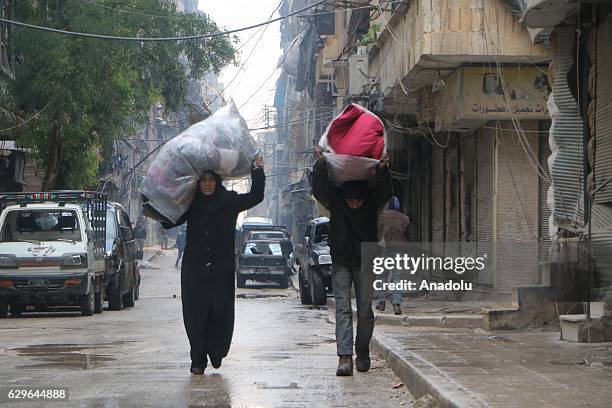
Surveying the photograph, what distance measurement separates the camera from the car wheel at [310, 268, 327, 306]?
77.0 ft

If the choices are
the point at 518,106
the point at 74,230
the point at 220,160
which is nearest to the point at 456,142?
the point at 518,106

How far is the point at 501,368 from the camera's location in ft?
27.6

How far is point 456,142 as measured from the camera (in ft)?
77.8

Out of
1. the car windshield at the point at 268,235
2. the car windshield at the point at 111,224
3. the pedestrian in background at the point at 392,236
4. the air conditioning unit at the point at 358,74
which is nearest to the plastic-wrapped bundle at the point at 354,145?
the pedestrian in background at the point at 392,236

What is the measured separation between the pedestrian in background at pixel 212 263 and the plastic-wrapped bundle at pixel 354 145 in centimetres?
68

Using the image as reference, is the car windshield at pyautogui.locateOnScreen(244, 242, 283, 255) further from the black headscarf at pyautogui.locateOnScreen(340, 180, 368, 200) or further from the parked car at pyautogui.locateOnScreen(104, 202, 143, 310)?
the black headscarf at pyautogui.locateOnScreen(340, 180, 368, 200)

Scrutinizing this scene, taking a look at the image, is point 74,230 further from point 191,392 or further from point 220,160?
point 191,392

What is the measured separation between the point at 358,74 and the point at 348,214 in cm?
1736

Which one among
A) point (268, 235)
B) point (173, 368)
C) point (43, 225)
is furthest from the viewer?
point (268, 235)

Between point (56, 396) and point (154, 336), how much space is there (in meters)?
6.07

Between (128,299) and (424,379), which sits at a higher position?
(128,299)

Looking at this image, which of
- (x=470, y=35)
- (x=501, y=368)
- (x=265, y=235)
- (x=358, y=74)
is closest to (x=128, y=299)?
(x=358, y=74)

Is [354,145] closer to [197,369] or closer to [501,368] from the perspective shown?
[501,368]

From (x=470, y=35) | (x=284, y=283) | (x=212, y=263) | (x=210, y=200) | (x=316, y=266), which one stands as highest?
(x=470, y=35)
